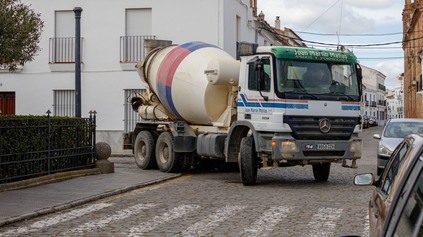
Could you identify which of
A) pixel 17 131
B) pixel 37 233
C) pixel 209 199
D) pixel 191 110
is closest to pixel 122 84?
pixel 191 110

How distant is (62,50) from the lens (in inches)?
1056

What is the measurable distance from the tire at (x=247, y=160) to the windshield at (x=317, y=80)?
138 cm

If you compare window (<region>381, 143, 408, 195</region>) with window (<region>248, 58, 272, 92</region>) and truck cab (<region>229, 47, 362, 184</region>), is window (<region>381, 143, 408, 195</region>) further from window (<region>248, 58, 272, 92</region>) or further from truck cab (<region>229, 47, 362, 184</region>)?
window (<region>248, 58, 272, 92</region>)

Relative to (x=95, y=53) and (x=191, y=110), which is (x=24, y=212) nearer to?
(x=191, y=110)

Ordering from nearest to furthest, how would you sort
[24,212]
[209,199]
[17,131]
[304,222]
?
1. [304,222]
2. [24,212]
3. [209,199]
4. [17,131]

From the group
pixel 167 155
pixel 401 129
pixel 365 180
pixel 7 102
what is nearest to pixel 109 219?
pixel 365 180

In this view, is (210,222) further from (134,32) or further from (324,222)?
(134,32)

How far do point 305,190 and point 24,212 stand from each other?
20.1 ft

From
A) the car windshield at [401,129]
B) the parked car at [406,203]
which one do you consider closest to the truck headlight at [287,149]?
the car windshield at [401,129]

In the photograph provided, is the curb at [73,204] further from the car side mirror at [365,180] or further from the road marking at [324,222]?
the car side mirror at [365,180]

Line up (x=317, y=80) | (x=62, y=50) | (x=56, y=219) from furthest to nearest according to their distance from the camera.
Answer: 1. (x=62, y=50)
2. (x=317, y=80)
3. (x=56, y=219)

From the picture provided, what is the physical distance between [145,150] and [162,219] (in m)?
8.98

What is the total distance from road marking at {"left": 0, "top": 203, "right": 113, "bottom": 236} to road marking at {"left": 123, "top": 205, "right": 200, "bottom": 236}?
4.55 ft

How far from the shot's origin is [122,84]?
2653 cm
